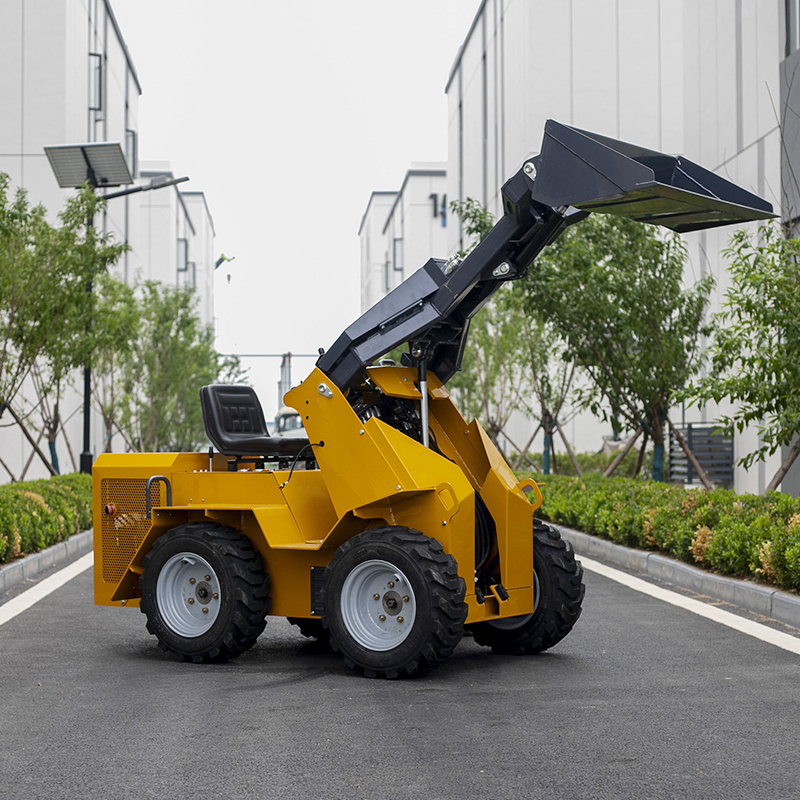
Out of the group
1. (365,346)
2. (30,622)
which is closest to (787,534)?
(365,346)

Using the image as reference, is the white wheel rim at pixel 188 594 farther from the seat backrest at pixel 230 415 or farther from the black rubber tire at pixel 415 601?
the black rubber tire at pixel 415 601

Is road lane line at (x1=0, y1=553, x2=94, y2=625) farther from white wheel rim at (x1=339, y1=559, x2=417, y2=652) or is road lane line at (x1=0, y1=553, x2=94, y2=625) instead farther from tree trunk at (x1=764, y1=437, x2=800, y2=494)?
tree trunk at (x1=764, y1=437, x2=800, y2=494)

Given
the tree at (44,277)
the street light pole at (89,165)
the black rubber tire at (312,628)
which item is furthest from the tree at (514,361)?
the black rubber tire at (312,628)

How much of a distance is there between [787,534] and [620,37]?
979 inches

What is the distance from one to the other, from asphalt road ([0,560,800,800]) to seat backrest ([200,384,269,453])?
58.5 inches

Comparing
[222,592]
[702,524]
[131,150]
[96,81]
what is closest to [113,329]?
[702,524]

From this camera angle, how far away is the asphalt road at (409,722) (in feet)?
14.6

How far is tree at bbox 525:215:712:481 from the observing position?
1480 centimetres

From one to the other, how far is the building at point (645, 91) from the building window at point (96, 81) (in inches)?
492

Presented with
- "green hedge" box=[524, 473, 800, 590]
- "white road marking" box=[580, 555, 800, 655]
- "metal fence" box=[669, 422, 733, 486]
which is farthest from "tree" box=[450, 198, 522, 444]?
"white road marking" box=[580, 555, 800, 655]

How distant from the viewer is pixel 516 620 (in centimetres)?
725

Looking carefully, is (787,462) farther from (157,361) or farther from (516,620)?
(157,361)

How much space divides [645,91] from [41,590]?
83.3ft

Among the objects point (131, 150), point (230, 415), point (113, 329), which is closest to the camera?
point (230, 415)
